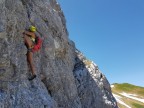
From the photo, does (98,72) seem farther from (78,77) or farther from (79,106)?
(79,106)

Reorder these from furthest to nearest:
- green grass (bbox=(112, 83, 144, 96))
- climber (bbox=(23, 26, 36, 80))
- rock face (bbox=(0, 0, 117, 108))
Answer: green grass (bbox=(112, 83, 144, 96))
climber (bbox=(23, 26, 36, 80))
rock face (bbox=(0, 0, 117, 108))

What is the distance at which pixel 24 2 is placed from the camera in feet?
96.3

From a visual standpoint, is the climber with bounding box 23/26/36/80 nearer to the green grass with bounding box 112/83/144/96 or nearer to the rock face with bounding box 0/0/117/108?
the rock face with bounding box 0/0/117/108

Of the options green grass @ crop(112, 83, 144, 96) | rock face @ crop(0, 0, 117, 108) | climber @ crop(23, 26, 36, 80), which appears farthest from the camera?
green grass @ crop(112, 83, 144, 96)

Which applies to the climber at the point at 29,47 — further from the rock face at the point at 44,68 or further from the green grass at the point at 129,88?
the green grass at the point at 129,88

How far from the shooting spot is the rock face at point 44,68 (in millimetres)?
21452

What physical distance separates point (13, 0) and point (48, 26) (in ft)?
29.3

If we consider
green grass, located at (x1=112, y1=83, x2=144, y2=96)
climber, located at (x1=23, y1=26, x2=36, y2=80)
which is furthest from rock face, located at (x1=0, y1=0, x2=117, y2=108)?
green grass, located at (x1=112, y1=83, x2=144, y2=96)

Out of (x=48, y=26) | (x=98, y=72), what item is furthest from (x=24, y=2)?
(x=98, y=72)

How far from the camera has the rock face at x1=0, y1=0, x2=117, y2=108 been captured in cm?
2145

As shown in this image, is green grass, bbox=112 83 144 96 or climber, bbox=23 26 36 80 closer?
climber, bbox=23 26 36 80

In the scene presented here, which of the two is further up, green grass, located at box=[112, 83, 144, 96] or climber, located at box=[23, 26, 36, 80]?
green grass, located at box=[112, 83, 144, 96]

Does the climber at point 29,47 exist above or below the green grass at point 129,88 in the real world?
below

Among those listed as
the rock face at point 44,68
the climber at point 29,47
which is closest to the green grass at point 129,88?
the rock face at point 44,68
